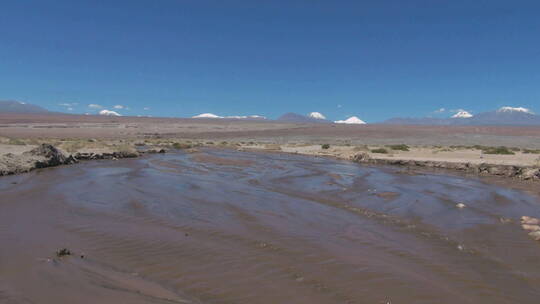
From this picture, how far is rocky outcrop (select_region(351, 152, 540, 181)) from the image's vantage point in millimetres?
17234

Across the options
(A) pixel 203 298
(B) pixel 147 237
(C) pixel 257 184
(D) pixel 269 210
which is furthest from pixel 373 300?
(C) pixel 257 184

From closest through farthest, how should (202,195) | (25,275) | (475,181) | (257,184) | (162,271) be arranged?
(25,275) < (162,271) < (202,195) < (257,184) < (475,181)

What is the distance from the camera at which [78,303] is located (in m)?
4.21

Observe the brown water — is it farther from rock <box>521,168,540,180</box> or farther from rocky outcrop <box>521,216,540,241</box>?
rock <box>521,168,540,180</box>

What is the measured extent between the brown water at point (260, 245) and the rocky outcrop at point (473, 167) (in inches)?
219

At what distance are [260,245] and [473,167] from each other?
18.2m

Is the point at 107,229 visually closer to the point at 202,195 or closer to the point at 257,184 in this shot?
the point at 202,195

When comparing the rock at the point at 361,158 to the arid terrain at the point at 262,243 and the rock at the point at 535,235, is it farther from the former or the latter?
the rock at the point at 535,235

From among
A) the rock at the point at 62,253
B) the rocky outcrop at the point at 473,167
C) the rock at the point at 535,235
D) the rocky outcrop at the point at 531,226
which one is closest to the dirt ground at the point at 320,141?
the rocky outcrop at the point at 473,167

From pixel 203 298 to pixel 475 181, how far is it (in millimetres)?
15958

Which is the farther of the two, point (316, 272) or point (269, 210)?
point (269, 210)

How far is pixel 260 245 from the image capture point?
670cm

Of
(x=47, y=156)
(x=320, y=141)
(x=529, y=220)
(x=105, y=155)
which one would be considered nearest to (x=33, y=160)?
(x=47, y=156)

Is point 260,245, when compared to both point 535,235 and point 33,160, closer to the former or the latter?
point 535,235
